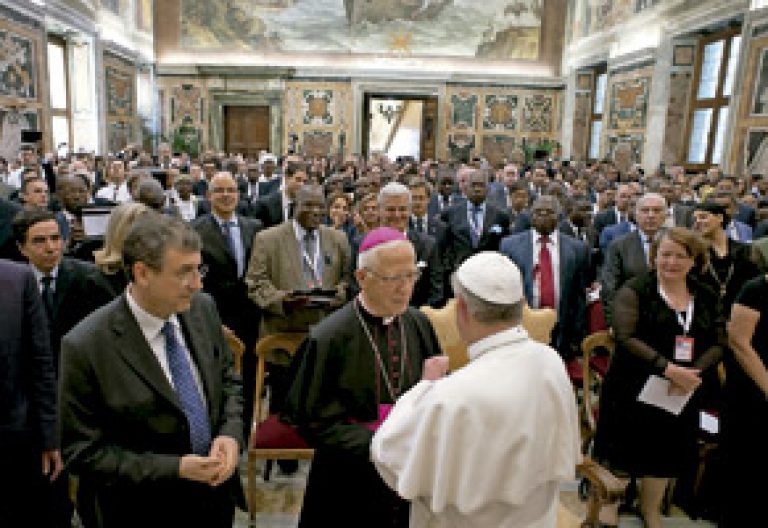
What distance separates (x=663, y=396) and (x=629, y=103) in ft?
47.9

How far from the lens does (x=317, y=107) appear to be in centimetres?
2195

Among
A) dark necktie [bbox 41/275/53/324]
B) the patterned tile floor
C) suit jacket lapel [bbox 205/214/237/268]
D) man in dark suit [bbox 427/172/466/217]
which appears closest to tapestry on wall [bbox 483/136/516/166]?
man in dark suit [bbox 427/172/466/217]

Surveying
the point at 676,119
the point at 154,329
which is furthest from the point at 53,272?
the point at 676,119

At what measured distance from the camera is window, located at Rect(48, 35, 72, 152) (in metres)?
15.1

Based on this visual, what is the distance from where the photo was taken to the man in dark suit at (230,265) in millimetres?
4688

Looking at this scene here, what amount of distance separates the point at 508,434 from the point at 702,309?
2.32 metres

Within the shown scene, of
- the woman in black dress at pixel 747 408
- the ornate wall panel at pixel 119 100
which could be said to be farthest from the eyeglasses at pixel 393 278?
the ornate wall panel at pixel 119 100

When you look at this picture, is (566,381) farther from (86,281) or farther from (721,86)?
(721,86)

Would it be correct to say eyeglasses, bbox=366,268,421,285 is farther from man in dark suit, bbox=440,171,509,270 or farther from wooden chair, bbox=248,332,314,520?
man in dark suit, bbox=440,171,509,270

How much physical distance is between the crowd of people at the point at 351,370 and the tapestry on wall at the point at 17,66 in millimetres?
9871

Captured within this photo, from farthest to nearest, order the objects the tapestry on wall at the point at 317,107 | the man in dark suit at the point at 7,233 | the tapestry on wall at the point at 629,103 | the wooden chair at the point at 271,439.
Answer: the tapestry on wall at the point at 317,107 < the tapestry on wall at the point at 629,103 < the man in dark suit at the point at 7,233 < the wooden chair at the point at 271,439

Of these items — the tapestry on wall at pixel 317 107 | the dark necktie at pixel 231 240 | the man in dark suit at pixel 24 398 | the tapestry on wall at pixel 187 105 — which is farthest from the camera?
the tapestry on wall at pixel 317 107

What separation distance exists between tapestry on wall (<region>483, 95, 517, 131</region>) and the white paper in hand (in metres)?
20.0

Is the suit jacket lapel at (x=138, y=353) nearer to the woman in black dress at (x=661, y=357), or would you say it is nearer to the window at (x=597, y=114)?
the woman in black dress at (x=661, y=357)
